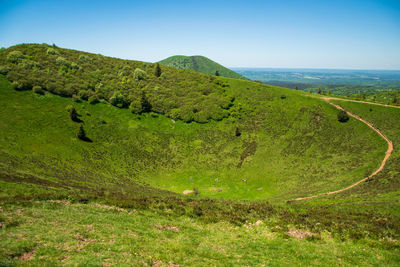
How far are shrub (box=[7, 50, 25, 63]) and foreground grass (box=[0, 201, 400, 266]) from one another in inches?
3287

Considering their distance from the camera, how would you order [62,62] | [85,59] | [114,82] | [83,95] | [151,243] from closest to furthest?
[151,243], [83,95], [62,62], [114,82], [85,59]

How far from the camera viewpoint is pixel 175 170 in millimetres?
55188

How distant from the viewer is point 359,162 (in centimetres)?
4897

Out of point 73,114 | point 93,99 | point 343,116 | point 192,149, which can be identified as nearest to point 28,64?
point 93,99

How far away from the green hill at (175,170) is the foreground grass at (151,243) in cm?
11

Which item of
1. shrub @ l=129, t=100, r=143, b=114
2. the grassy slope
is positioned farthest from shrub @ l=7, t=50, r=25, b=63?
the grassy slope

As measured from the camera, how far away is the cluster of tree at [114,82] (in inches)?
2739

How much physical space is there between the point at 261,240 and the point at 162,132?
58227mm

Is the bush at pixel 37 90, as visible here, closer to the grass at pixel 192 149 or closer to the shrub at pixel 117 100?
the grass at pixel 192 149

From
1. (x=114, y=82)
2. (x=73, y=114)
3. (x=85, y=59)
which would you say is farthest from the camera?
(x=85, y=59)

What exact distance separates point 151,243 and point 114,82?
277 feet

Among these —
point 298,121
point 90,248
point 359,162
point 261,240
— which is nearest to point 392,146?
point 359,162

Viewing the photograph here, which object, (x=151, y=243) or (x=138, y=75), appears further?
(x=138, y=75)

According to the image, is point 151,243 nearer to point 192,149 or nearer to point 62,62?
point 192,149
